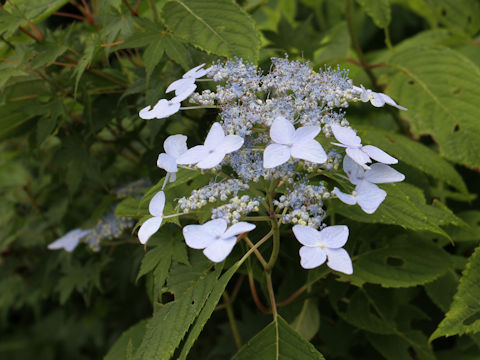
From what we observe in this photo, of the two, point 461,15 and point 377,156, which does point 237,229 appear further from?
point 461,15

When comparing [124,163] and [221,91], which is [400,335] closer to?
[221,91]

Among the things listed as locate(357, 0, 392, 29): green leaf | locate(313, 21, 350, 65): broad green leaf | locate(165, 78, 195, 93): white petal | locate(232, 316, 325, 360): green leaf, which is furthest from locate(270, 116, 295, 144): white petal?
locate(313, 21, 350, 65): broad green leaf

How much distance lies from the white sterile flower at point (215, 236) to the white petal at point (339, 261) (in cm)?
12

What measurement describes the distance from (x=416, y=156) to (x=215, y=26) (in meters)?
0.55

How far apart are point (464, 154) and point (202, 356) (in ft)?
3.01

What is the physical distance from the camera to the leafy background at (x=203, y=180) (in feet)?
2.99

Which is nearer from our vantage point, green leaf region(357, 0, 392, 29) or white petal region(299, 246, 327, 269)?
white petal region(299, 246, 327, 269)

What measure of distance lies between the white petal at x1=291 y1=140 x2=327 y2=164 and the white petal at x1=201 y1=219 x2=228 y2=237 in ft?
0.45

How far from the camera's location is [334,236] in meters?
0.70

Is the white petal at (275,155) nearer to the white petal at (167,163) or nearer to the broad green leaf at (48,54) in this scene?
the white petal at (167,163)

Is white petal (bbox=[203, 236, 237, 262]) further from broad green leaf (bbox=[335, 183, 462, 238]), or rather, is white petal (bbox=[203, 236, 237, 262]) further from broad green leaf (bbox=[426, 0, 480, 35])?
broad green leaf (bbox=[426, 0, 480, 35])

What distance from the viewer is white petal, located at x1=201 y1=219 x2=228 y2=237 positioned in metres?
0.70

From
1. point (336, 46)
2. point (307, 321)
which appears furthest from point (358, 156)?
point (336, 46)

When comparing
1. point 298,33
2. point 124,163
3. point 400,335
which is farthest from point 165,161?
point 124,163
